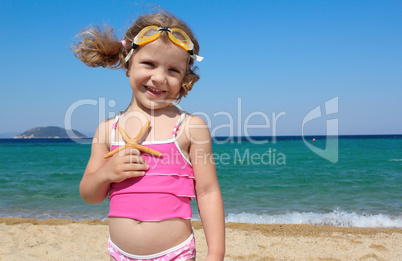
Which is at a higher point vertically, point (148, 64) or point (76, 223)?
point (148, 64)

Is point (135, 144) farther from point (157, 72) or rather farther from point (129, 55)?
point (129, 55)

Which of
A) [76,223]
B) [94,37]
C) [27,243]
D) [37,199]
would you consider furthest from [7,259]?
[37,199]

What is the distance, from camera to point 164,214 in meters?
1.69

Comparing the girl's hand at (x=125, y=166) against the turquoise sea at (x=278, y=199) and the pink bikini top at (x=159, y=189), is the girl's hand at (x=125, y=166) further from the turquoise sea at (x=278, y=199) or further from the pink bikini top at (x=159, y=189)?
the turquoise sea at (x=278, y=199)

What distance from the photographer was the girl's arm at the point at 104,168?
65.0 inches

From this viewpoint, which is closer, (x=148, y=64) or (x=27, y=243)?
(x=148, y=64)

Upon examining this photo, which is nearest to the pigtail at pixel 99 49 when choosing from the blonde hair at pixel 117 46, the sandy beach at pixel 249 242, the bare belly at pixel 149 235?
the blonde hair at pixel 117 46

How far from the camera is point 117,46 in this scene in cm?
200

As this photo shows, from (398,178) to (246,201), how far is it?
7.09 meters

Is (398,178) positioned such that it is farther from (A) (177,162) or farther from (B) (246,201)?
(A) (177,162)

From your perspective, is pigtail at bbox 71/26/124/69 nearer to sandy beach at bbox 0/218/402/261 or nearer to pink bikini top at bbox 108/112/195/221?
pink bikini top at bbox 108/112/195/221

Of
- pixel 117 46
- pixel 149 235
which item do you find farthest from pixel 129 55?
pixel 149 235

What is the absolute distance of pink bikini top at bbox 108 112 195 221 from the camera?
1688 millimetres

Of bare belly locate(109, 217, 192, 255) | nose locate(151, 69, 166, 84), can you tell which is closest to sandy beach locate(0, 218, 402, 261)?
bare belly locate(109, 217, 192, 255)
